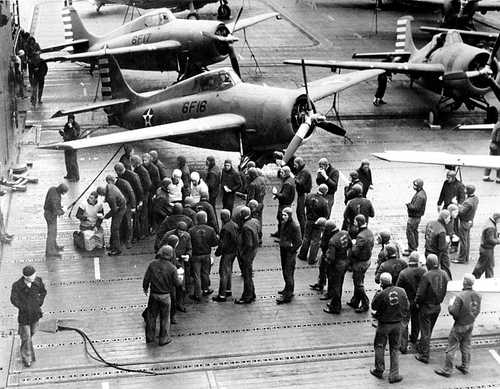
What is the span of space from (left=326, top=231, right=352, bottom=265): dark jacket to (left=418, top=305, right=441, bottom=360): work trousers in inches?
70.5

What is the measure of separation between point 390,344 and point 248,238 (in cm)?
322

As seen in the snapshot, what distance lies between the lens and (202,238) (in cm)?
1448

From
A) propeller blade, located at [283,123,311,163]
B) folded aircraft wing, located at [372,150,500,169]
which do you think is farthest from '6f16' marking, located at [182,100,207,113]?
folded aircraft wing, located at [372,150,500,169]

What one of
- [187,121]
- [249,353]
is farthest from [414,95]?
[249,353]

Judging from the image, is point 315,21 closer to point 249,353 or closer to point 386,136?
point 386,136

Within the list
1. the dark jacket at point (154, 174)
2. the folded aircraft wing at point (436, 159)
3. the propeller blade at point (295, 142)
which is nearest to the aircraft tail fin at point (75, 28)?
the propeller blade at point (295, 142)

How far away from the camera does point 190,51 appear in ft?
90.8

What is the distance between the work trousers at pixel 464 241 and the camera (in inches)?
640

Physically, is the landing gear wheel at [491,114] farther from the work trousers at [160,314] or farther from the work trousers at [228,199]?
the work trousers at [160,314]

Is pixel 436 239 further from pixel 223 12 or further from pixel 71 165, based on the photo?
pixel 223 12

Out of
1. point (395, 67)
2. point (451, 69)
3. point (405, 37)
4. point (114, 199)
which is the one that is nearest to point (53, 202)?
point (114, 199)

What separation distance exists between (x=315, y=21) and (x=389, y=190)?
20.7 m

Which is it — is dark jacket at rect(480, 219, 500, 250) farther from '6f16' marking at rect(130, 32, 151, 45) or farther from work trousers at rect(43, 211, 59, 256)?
'6f16' marking at rect(130, 32, 151, 45)

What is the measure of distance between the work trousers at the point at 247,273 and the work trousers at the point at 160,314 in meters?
1.78
